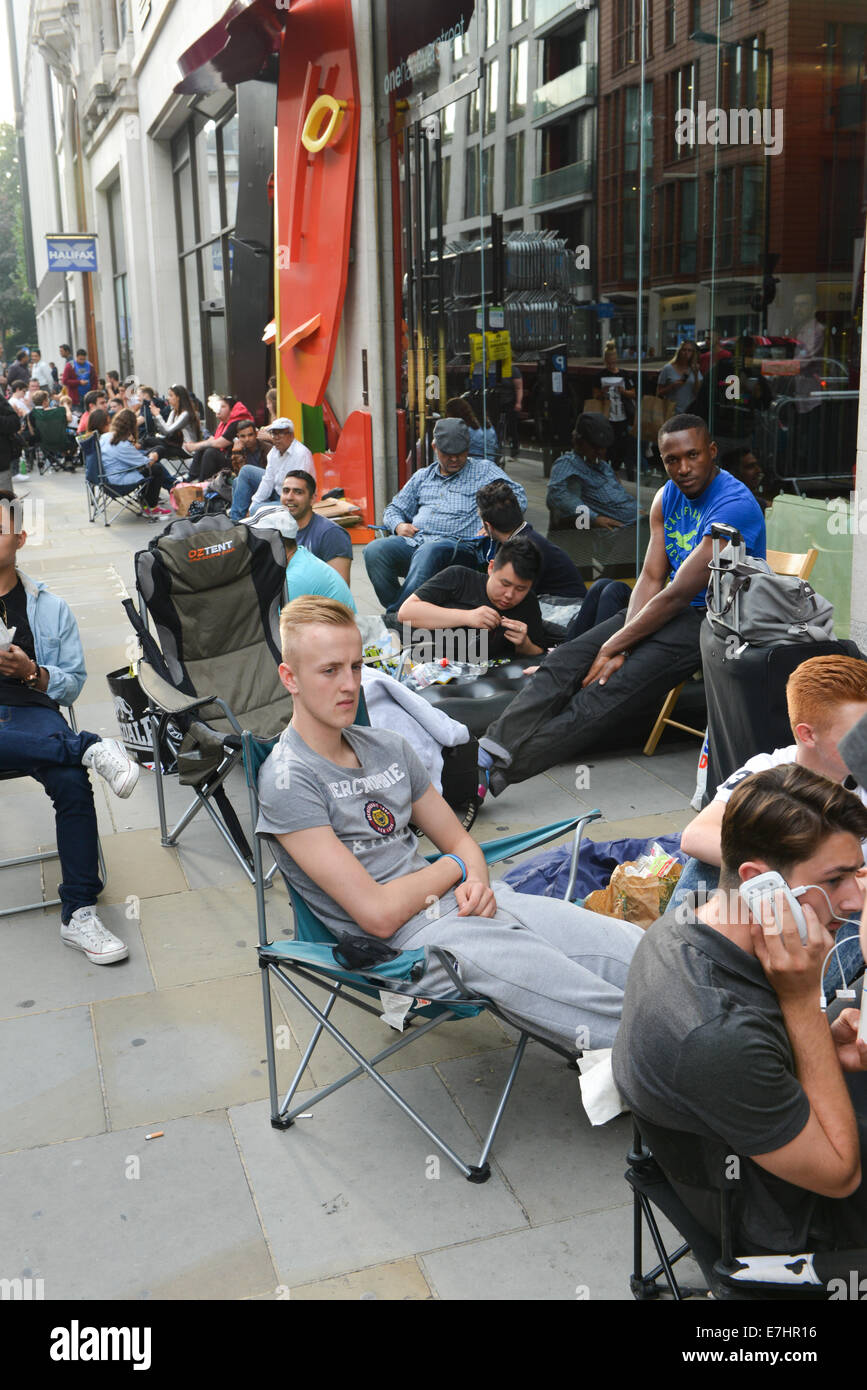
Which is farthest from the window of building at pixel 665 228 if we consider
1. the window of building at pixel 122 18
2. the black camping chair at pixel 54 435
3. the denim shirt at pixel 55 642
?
the window of building at pixel 122 18

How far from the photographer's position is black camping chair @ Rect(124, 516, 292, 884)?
17.9 ft

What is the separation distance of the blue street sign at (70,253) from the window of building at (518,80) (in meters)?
22.6

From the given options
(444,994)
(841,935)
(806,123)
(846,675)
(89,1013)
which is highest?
(806,123)

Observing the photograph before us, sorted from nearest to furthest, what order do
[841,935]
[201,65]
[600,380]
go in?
1. [841,935]
2. [600,380]
3. [201,65]

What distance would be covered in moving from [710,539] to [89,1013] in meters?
3.14

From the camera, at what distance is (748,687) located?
4242mm

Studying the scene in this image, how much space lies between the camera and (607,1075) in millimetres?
2359

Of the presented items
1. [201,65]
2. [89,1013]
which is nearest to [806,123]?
[89,1013]

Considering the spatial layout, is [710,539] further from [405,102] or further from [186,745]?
[405,102]

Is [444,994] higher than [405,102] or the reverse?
the reverse

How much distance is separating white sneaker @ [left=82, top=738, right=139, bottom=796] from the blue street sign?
27.7m

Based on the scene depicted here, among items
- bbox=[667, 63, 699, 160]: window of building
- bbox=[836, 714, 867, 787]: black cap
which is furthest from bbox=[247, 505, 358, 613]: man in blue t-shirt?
bbox=[836, 714, 867, 787]: black cap

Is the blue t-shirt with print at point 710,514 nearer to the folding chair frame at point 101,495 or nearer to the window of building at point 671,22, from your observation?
the window of building at point 671,22

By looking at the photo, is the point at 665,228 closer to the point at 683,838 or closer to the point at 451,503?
the point at 451,503
